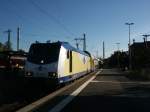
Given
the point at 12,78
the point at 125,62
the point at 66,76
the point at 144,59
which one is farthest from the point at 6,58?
the point at 125,62

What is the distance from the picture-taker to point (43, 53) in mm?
25047

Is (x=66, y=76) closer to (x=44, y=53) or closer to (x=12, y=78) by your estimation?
(x=44, y=53)

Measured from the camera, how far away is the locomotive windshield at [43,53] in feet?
80.6

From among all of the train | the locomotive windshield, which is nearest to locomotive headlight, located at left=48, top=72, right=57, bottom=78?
the train

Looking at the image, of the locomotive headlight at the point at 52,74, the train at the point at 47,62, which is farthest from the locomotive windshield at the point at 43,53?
the locomotive headlight at the point at 52,74


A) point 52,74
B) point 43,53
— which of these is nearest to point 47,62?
point 43,53

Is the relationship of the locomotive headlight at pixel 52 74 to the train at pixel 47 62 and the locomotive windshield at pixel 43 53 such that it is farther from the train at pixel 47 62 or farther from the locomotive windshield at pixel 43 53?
the locomotive windshield at pixel 43 53

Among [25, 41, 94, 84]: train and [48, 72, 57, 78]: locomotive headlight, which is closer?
[48, 72, 57, 78]: locomotive headlight

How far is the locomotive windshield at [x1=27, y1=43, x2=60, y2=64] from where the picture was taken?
24.6m

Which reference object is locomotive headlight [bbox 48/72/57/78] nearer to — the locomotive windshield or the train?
the train

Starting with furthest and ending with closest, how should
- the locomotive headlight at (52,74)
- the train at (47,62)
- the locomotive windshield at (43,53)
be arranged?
the locomotive windshield at (43,53) → the train at (47,62) → the locomotive headlight at (52,74)

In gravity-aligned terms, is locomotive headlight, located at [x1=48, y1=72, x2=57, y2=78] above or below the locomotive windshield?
below

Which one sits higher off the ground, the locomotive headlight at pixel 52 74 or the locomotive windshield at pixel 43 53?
the locomotive windshield at pixel 43 53

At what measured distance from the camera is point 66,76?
26.8 meters
